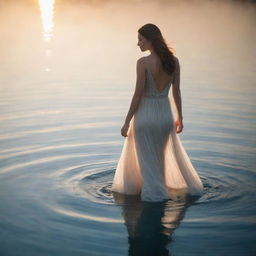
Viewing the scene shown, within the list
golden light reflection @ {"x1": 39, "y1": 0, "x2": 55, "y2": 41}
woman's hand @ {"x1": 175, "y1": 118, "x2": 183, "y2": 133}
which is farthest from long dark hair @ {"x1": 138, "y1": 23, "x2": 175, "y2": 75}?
golden light reflection @ {"x1": 39, "y1": 0, "x2": 55, "y2": 41}

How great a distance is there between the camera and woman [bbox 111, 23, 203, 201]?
26.1ft

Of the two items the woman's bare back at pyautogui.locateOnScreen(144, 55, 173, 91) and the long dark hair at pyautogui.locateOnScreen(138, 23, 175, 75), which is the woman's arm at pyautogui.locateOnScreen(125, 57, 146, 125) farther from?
the long dark hair at pyautogui.locateOnScreen(138, 23, 175, 75)

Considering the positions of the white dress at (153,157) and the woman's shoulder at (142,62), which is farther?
the white dress at (153,157)

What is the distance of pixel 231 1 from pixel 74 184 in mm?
A: 48402

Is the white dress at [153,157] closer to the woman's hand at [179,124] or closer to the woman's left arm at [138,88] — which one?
the woman's left arm at [138,88]

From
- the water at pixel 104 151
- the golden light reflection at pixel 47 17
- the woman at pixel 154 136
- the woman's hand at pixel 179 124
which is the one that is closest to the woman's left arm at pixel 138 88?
the woman at pixel 154 136

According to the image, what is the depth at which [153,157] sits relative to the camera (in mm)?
8297

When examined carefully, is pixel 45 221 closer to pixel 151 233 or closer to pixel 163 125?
pixel 151 233

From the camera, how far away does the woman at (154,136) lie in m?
7.95

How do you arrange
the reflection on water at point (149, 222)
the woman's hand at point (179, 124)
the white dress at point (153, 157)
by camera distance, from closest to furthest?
the reflection on water at point (149, 222) < the white dress at point (153, 157) < the woman's hand at point (179, 124)

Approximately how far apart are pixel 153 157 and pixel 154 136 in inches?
11.5

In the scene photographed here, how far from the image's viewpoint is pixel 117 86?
715 inches

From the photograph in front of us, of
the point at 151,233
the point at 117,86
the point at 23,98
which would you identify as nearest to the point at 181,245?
the point at 151,233

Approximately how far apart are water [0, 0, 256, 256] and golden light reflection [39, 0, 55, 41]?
3.04 meters
